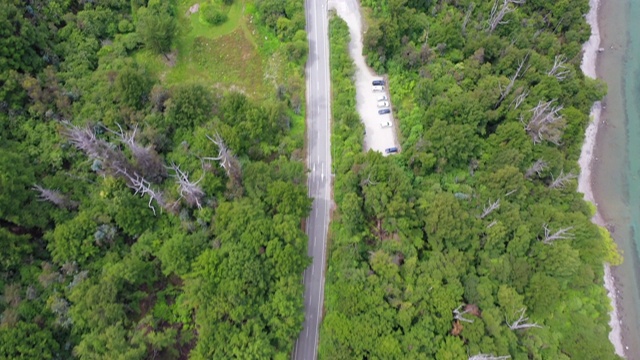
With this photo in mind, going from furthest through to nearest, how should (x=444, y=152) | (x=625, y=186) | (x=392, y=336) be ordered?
(x=625, y=186)
(x=444, y=152)
(x=392, y=336)

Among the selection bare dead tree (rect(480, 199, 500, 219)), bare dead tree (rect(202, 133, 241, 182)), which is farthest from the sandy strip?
bare dead tree (rect(202, 133, 241, 182))

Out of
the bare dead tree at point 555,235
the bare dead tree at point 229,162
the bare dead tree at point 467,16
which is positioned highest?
the bare dead tree at point 467,16

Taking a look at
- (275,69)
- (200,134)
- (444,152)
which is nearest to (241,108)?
(200,134)

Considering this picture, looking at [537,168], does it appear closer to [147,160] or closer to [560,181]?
[560,181]

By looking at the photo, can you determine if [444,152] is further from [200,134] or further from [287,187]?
[200,134]

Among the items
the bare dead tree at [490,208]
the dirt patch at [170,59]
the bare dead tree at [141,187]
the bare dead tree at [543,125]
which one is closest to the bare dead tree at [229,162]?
the bare dead tree at [141,187]

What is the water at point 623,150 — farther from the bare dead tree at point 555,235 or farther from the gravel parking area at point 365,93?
the gravel parking area at point 365,93

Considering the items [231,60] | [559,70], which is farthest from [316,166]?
[559,70]
